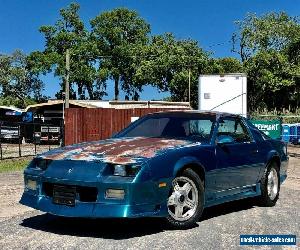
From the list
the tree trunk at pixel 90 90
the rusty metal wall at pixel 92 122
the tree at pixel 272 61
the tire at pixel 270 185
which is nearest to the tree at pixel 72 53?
the tree trunk at pixel 90 90

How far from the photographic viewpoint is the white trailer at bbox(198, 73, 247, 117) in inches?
795

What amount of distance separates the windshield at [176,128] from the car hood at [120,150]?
0.39 metres

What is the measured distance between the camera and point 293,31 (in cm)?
6078

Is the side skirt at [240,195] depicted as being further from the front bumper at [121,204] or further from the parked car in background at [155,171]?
the front bumper at [121,204]

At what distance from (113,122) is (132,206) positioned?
18.5 m

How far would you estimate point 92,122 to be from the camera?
24.4 meters

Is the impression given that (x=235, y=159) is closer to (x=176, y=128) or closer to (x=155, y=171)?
(x=176, y=128)

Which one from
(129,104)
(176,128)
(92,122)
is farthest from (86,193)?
(129,104)

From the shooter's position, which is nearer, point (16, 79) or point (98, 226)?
point (98, 226)

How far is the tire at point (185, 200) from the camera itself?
639 cm

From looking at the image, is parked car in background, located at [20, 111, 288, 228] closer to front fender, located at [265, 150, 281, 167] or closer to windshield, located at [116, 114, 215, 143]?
windshield, located at [116, 114, 215, 143]

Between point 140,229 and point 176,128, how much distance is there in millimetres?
1721

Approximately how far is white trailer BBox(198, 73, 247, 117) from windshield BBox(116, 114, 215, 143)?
12278 millimetres

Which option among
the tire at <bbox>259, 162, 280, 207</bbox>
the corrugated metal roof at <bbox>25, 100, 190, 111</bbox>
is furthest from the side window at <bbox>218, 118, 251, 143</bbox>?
the corrugated metal roof at <bbox>25, 100, 190, 111</bbox>
